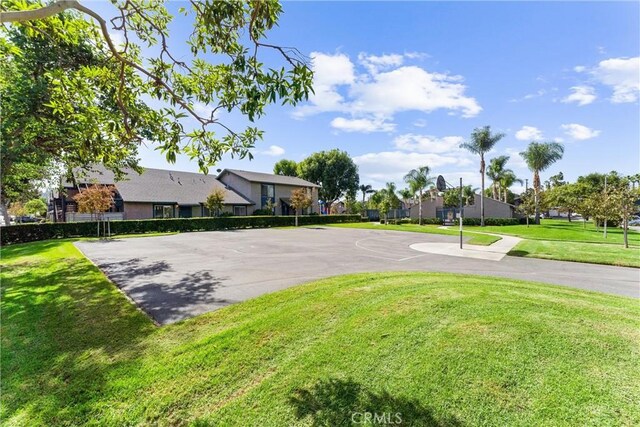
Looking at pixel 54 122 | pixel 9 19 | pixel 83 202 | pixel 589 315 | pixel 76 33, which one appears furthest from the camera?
pixel 83 202

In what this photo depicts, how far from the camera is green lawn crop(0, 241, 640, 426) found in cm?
288

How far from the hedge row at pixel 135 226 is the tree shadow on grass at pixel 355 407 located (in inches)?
1029

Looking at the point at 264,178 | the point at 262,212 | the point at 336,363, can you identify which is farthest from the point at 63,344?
the point at 264,178

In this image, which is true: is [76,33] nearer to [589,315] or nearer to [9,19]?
→ [9,19]

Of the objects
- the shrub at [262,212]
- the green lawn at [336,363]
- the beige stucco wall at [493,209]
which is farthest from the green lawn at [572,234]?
the shrub at [262,212]

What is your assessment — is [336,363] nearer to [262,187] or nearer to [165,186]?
[165,186]

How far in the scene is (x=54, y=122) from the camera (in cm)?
959

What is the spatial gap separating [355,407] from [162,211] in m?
35.3

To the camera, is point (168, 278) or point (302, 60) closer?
point (302, 60)

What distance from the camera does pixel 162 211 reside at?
33.3m

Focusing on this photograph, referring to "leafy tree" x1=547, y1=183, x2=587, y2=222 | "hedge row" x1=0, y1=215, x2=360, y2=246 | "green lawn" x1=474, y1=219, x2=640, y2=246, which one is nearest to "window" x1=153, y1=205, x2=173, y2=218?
"hedge row" x1=0, y1=215, x2=360, y2=246

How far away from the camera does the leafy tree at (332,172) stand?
55875mm

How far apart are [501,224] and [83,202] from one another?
4543 cm

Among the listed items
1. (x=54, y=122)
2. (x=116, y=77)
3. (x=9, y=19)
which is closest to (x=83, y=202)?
(x=54, y=122)
